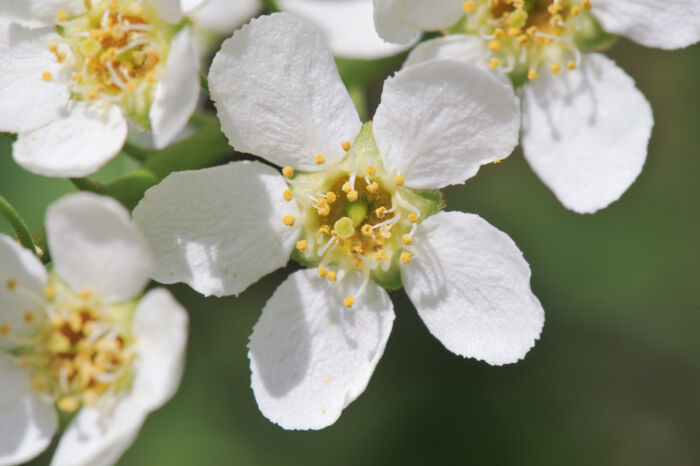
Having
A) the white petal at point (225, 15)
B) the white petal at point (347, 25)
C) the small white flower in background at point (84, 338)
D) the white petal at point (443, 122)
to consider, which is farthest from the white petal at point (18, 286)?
the white petal at point (225, 15)

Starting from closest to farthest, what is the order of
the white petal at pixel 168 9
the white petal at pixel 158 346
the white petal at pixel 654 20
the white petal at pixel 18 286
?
the white petal at pixel 158 346 → the white petal at pixel 18 286 → the white petal at pixel 168 9 → the white petal at pixel 654 20

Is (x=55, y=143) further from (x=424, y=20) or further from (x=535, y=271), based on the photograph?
(x=535, y=271)

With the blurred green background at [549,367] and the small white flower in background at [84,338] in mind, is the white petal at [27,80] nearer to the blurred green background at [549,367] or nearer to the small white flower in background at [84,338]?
the small white flower in background at [84,338]

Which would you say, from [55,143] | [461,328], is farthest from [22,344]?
[461,328]

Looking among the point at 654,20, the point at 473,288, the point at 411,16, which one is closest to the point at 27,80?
the point at 411,16

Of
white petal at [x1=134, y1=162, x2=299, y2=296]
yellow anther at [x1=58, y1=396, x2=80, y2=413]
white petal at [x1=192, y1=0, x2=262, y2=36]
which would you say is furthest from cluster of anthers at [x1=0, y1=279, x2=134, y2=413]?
white petal at [x1=192, y1=0, x2=262, y2=36]
